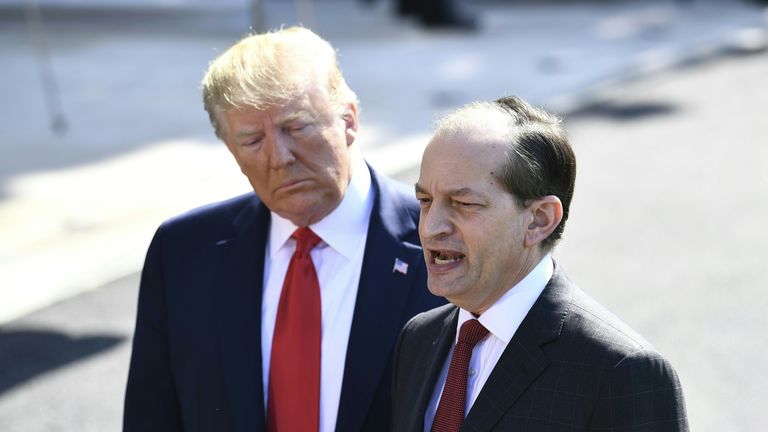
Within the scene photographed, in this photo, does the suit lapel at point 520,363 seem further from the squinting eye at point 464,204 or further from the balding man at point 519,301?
the squinting eye at point 464,204

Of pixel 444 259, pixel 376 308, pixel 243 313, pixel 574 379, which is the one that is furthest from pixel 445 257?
pixel 243 313

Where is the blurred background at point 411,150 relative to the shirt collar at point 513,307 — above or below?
below

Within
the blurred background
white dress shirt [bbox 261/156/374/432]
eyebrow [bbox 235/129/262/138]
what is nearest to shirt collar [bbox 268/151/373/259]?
white dress shirt [bbox 261/156/374/432]

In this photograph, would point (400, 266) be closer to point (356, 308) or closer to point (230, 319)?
point (356, 308)

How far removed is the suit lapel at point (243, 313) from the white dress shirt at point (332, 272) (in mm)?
44

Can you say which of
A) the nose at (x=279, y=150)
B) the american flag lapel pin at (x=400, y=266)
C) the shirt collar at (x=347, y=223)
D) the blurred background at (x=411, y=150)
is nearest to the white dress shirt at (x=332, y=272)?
the shirt collar at (x=347, y=223)

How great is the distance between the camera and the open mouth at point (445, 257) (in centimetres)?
248

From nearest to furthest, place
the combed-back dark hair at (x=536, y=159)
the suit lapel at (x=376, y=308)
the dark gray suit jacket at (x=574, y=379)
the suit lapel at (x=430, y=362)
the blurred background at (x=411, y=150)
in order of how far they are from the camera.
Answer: the dark gray suit jacket at (x=574, y=379), the combed-back dark hair at (x=536, y=159), the suit lapel at (x=430, y=362), the suit lapel at (x=376, y=308), the blurred background at (x=411, y=150)

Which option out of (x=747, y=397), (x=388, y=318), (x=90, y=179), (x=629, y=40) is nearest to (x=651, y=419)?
(x=388, y=318)

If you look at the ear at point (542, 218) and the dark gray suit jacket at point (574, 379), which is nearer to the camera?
the dark gray suit jacket at point (574, 379)

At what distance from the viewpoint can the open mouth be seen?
248 cm

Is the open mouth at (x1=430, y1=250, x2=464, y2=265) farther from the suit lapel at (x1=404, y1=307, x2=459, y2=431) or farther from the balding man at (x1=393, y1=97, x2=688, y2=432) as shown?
the suit lapel at (x1=404, y1=307, x2=459, y2=431)

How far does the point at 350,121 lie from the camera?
3277 millimetres

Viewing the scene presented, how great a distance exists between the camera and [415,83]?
44.0ft
